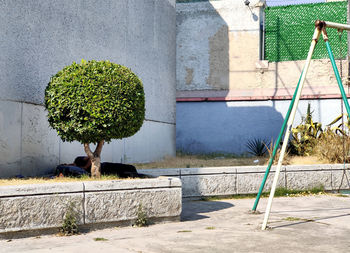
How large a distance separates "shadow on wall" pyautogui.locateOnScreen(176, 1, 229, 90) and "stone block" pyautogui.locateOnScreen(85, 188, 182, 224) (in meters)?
10.4

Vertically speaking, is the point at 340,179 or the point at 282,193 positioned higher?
the point at 340,179

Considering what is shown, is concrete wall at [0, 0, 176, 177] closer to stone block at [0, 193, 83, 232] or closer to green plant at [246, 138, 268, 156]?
stone block at [0, 193, 83, 232]

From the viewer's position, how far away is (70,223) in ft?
17.3

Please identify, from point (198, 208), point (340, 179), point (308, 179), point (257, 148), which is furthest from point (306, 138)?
point (198, 208)

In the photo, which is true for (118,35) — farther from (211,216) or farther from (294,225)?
(294,225)

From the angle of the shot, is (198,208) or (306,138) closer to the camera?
(198,208)

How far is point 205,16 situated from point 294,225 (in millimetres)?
12011

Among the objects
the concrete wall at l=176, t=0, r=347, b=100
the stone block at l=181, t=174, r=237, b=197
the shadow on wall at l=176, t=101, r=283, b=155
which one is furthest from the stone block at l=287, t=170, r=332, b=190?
the concrete wall at l=176, t=0, r=347, b=100

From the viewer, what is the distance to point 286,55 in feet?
51.2

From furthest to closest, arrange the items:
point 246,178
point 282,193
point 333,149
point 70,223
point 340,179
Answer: point 333,149 < point 340,179 < point 282,193 < point 246,178 < point 70,223

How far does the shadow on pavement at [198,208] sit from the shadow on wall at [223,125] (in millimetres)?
7126

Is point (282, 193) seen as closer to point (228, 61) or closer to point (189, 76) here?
point (228, 61)

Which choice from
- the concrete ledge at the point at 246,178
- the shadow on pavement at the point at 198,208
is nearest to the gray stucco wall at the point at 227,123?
the concrete ledge at the point at 246,178

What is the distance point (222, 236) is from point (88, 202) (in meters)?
1.70
